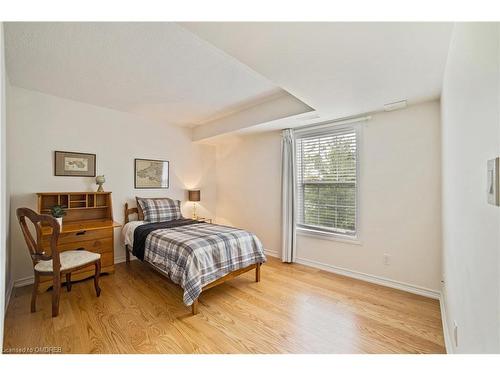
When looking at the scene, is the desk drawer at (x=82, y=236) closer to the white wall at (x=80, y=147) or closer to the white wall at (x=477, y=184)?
the white wall at (x=80, y=147)

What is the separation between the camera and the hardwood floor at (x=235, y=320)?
66.3 inches

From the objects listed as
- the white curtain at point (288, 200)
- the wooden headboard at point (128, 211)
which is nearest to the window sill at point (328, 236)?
the white curtain at point (288, 200)

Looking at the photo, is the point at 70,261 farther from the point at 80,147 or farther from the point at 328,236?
the point at 328,236

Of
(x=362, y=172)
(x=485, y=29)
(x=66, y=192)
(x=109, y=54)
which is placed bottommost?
(x=66, y=192)

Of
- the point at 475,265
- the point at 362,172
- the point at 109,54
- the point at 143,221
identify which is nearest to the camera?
the point at 475,265

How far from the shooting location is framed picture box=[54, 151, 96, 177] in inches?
117

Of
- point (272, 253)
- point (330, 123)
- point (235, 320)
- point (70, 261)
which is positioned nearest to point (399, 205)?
point (330, 123)

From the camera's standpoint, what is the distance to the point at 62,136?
3.02m

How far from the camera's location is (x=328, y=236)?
324 centimetres

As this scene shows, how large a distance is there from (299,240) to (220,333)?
6.80 feet

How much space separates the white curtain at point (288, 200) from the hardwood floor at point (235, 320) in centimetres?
75

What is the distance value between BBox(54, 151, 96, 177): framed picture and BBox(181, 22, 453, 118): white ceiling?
112 inches
